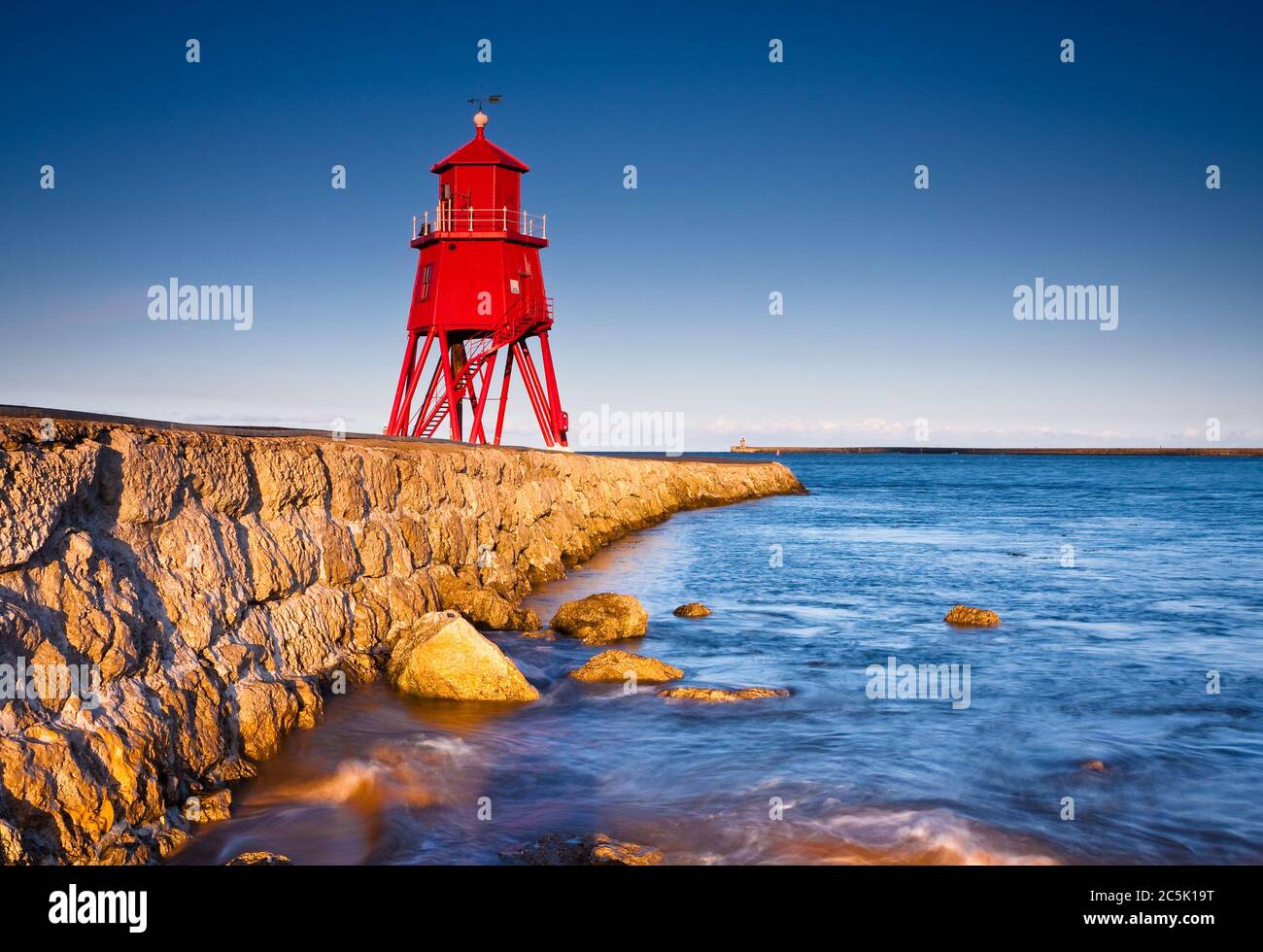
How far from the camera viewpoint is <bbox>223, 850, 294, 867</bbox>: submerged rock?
19.2ft

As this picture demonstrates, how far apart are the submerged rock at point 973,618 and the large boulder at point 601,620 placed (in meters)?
5.76

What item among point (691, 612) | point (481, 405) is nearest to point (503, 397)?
point (481, 405)

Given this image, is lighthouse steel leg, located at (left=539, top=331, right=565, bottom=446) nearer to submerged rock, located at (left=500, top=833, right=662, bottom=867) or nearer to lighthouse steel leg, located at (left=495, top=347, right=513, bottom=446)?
lighthouse steel leg, located at (left=495, top=347, right=513, bottom=446)

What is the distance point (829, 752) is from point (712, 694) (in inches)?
80.1

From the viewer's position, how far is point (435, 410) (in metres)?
32.3

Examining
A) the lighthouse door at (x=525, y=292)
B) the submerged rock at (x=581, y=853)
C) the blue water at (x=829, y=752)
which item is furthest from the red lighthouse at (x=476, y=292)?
the submerged rock at (x=581, y=853)

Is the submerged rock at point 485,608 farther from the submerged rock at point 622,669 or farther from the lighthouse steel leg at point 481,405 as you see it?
the lighthouse steel leg at point 481,405

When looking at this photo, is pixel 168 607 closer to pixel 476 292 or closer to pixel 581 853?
pixel 581 853

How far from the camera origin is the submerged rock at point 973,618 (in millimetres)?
16266

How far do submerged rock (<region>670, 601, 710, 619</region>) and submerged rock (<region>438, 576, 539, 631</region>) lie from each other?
311 centimetres

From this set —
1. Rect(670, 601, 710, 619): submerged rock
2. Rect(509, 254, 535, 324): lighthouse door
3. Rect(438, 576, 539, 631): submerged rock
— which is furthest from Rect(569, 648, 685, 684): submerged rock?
Rect(509, 254, 535, 324): lighthouse door

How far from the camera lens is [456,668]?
10211mm
